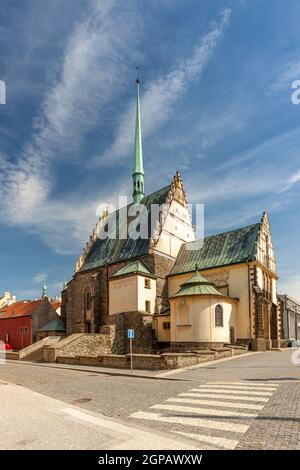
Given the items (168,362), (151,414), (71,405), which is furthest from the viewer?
(168,362)

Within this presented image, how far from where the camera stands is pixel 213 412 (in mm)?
9383

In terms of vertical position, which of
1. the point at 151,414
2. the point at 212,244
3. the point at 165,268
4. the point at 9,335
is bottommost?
the point at 9,335

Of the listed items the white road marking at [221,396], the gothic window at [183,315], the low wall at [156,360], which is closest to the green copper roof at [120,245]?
the gothic window at [183,315]

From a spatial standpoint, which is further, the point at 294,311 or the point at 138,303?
the point at 294,311

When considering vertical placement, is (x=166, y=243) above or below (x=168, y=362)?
above

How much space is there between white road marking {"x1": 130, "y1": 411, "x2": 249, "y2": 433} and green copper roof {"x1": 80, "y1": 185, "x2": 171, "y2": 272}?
96.1 ft

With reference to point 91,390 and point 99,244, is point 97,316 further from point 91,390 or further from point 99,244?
point 91,390

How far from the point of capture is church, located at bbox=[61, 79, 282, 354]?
30344mm

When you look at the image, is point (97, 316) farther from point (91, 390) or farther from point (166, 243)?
point (91, 390)

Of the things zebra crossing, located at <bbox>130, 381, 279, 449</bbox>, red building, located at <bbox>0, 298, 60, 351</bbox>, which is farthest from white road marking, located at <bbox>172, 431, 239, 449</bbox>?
red building, located at <bbox>0, 298, 60, 351</bbox>

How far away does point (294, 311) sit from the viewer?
69125 millimetres
